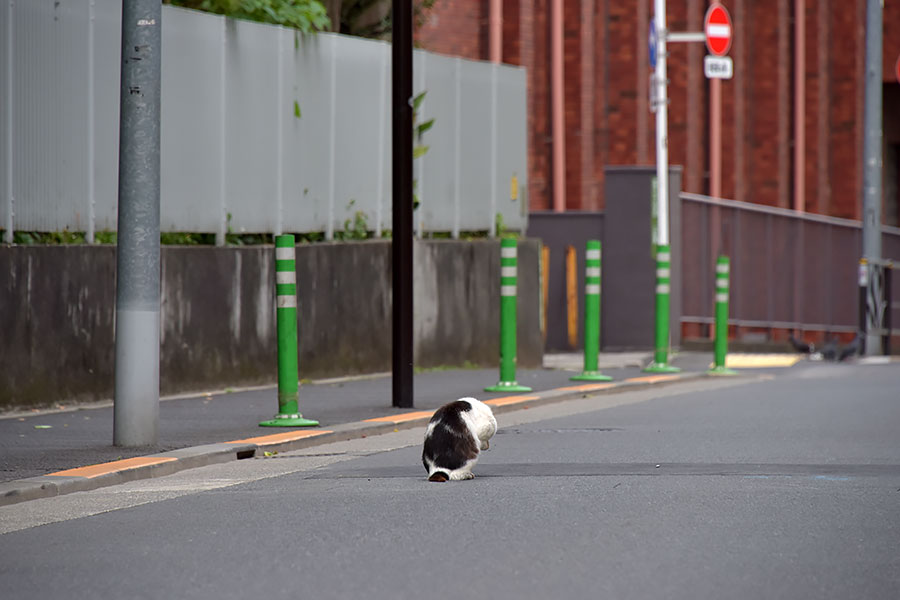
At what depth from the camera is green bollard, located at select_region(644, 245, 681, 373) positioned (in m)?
18.0

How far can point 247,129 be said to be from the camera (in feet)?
48.7

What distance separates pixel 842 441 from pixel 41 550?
19.2 ft

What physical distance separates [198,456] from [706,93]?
26.6 m

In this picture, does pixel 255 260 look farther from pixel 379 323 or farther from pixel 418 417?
pixel 418 417

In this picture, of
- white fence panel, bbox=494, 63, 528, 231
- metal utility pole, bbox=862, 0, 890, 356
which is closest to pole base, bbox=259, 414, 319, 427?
white fence panel, bbox=494, 63, 528, 231

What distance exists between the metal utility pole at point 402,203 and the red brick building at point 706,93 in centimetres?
1135

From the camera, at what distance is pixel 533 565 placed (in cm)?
601

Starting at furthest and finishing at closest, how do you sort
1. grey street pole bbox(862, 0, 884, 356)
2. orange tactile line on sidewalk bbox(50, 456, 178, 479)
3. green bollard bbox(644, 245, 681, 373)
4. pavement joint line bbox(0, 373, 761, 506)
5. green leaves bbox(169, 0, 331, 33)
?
grey street pole bbox(862, 0, 884, 356) < green bollard bbox(644, 245, 681, 373) < green leaves bbox(169, 0, 331, 33) < orange tactile line on sidewalk bbox(50, 456, 178, 479) < pavement joint line bbox(0, 373, 761, 506)

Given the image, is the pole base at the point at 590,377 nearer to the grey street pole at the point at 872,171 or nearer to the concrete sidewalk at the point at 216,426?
the concrete sidewalk at the point at 216,426

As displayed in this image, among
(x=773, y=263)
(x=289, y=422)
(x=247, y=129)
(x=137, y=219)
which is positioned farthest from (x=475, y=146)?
(x=773, y=263)

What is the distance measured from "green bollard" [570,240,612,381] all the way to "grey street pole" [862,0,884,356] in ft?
37.6

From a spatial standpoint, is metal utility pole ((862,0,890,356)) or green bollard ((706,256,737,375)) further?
metal utility pole ((862,0,890,356))

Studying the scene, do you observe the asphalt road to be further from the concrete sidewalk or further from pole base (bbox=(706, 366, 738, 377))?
pole base (bbox=(706, 366, 738, 377))

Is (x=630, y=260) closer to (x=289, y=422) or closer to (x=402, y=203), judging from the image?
(x=402, y=203)
